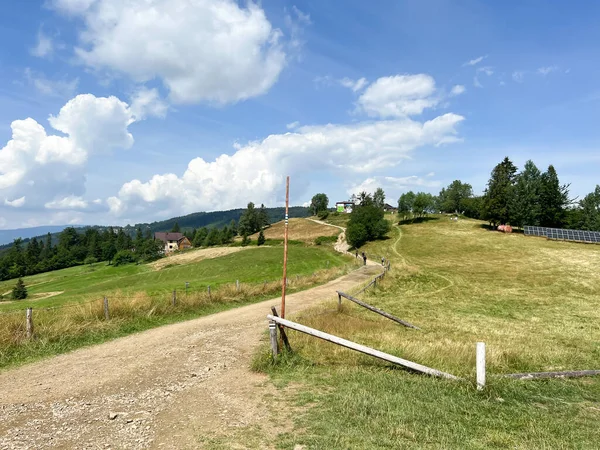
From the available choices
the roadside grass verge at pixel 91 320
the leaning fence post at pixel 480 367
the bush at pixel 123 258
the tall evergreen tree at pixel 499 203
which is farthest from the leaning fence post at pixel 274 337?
the bush at pixel 123 258

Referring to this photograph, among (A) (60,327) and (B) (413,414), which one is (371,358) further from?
(A) (60,327)

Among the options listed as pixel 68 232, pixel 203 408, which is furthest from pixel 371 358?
pixel 68 232

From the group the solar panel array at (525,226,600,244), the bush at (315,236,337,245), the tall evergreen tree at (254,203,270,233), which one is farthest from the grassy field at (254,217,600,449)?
the tall evergreen tree at (254,203,270,233)

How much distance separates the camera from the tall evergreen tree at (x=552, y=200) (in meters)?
82.7

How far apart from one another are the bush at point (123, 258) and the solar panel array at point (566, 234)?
127 meters

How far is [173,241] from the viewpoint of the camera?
189000 mm

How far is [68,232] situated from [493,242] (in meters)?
181

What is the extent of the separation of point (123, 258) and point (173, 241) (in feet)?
192

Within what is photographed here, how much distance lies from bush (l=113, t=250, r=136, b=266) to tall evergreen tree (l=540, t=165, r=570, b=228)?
13151 cm

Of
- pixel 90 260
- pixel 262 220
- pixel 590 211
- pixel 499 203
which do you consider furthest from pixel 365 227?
pixel 90 260

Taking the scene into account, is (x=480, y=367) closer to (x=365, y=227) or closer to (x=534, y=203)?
(x=365, y=227)

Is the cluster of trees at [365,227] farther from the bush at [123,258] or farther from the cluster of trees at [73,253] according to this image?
the bush at [123,258]

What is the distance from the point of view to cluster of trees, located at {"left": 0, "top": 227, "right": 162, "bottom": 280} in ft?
429

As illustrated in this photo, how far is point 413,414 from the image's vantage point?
7234mm
